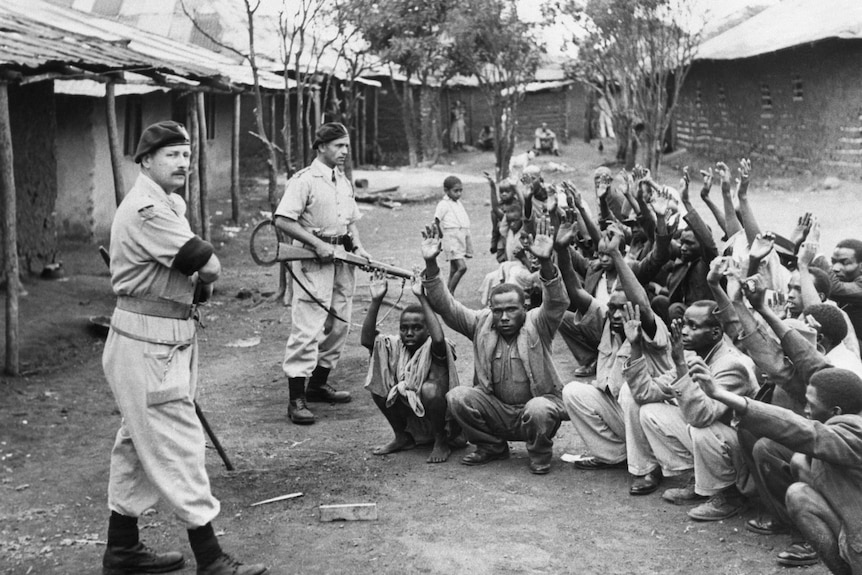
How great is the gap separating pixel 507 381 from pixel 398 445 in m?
0.83

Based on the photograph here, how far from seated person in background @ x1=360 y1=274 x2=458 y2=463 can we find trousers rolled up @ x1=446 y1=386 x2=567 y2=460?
15 cm

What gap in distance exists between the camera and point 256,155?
2252cm

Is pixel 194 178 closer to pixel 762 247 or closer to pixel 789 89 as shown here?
pixel 762 247

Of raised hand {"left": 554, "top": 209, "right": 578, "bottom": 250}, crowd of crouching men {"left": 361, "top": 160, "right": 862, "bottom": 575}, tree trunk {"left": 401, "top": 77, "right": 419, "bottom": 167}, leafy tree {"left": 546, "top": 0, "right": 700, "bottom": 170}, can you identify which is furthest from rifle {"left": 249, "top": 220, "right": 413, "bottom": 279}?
tree trunk {"left": 401, "top": 77, "right": 419, "bottom": 167}

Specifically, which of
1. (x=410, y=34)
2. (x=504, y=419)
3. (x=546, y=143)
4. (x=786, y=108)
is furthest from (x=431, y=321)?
(x=546, y=143)

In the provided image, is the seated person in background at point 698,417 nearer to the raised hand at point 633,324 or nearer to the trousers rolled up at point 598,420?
the raised hand at point 633,324

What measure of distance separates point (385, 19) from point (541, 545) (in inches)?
834

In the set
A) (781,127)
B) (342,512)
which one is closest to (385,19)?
(781,127)

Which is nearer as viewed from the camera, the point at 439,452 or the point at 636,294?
the point at 636,294

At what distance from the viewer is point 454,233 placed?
10805 mm

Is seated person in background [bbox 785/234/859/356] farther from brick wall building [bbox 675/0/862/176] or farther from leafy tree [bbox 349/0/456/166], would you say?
leafy tree [bbox 349/0/456/166]

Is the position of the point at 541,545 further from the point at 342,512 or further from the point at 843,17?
the point at 843,17

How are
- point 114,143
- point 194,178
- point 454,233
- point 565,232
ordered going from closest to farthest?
point 565,232 → point 114,143 → point 454,233 → point 194,178

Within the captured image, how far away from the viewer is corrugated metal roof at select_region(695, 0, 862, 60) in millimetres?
15953
